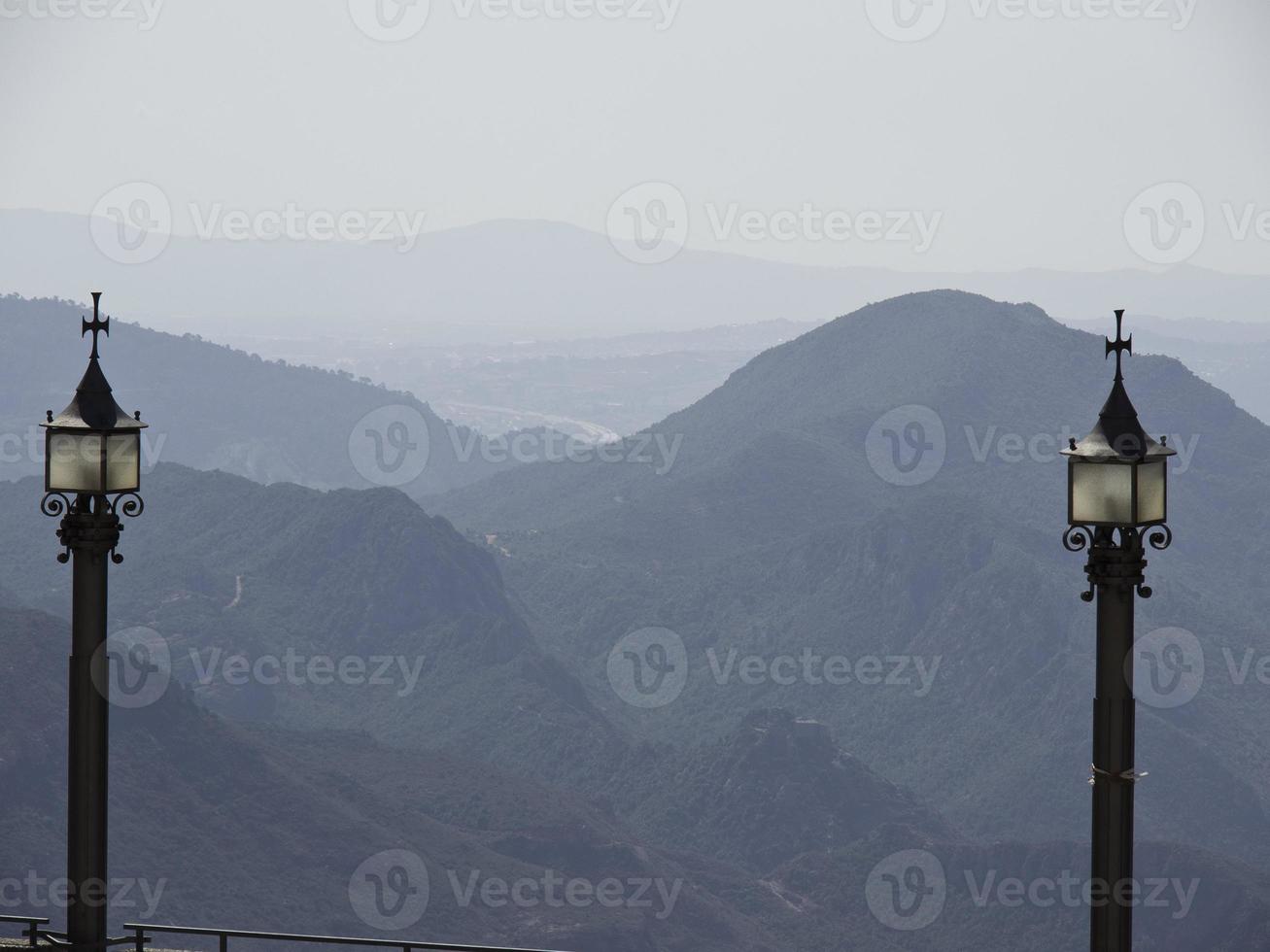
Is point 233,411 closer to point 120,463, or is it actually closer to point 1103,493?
point 120,463

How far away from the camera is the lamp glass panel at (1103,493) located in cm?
1005

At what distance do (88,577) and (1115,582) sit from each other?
7460 mm

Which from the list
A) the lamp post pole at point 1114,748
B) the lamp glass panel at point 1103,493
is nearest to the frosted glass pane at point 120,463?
the lamp glass panel at point 1103,493

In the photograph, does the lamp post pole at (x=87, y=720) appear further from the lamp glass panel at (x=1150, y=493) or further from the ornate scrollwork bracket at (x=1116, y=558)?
the lamp glass panel at (x=1150, y=493)

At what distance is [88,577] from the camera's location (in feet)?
39.9

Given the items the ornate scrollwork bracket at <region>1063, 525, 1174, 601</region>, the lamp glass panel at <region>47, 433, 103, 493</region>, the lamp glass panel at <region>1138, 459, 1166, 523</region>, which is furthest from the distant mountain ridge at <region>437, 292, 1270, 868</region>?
the lamp glass panel at <region>47, 433, 103, 493</region>

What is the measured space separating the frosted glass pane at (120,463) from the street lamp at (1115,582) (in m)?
6.82

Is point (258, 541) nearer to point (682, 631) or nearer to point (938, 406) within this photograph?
point (682, 631)

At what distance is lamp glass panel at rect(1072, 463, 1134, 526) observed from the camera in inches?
396

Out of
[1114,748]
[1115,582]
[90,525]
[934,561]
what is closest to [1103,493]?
[1115,582]

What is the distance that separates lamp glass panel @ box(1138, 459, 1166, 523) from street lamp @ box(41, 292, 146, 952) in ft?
23.3

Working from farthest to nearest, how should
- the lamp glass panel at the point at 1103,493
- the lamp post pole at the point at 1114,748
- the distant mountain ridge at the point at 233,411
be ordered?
the distant mountain ridge at the point at 233,411, the lamp post pole at the point at 1114,748, the lamp glass panel at the point at 1103,493

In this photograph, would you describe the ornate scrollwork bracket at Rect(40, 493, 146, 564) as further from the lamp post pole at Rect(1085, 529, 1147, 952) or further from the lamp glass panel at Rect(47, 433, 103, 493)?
the lamp post pole at Rect(1085, 529, 1147, 952)

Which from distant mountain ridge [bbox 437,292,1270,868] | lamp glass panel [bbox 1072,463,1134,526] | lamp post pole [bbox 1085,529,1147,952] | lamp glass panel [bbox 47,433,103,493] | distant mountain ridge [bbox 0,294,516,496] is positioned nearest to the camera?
lamp glass panel [bbox 1072,463,1134,526]
